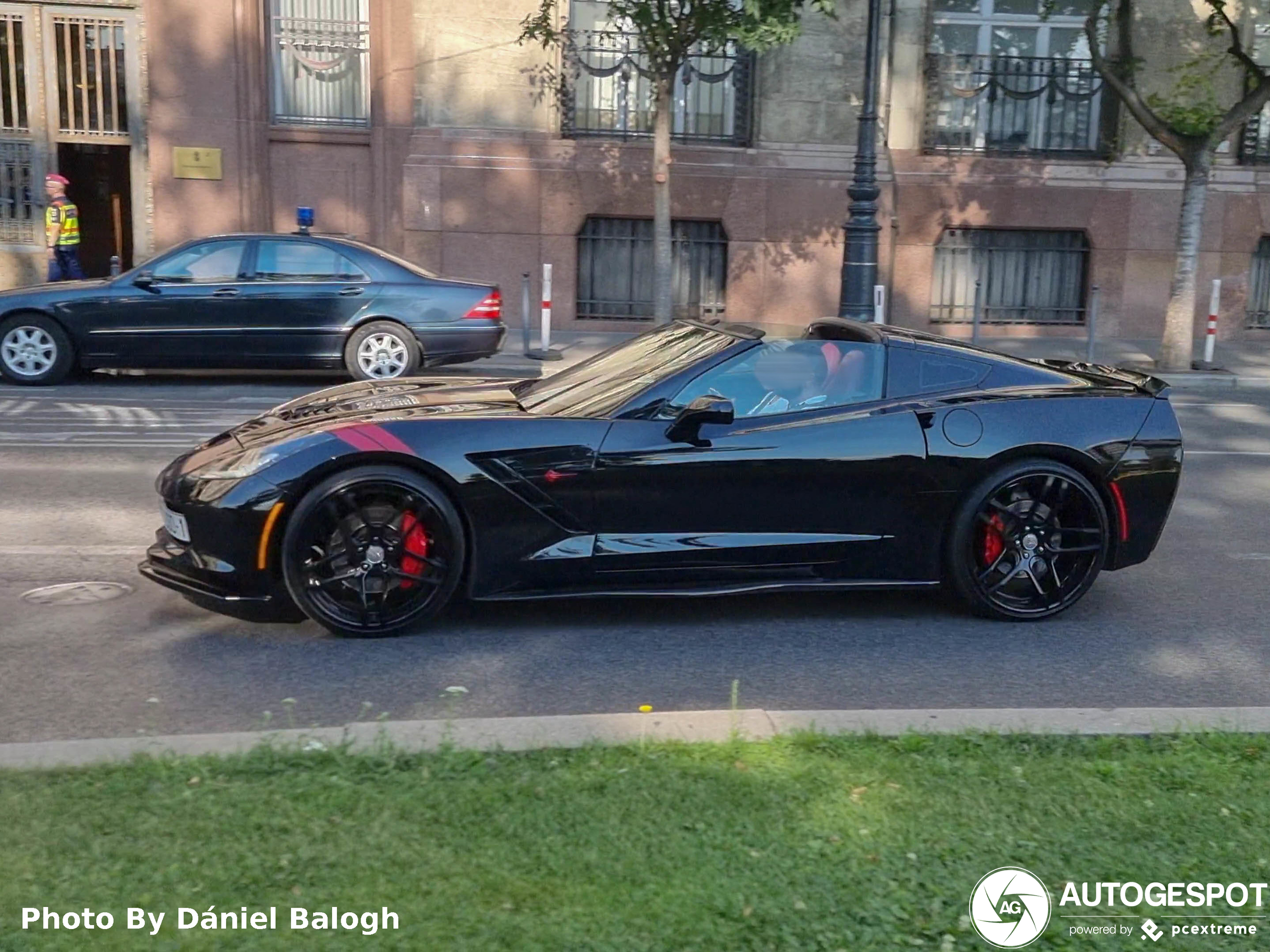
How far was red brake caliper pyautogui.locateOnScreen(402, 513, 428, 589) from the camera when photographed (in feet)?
19.5

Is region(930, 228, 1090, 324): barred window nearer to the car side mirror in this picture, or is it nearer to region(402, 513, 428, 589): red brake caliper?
the car side mirror

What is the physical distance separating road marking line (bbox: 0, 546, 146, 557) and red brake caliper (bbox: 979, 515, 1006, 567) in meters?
4.26

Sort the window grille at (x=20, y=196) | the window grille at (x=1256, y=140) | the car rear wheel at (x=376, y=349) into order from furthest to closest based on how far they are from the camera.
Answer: the window grille at (x=1256, y=140) < the window grille at (x=20, y=196) < the car rear wheel at (x=376, y=349)

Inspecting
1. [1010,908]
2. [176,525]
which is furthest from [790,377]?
[1010,908]

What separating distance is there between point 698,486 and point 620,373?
0.87 meters

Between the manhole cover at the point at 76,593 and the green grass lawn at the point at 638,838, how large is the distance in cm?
253

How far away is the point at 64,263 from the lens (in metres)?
18.6

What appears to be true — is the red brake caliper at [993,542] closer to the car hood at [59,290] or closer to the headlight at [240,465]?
the headlight at [240,465]

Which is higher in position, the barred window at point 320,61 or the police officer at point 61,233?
the barred window at point 320,61

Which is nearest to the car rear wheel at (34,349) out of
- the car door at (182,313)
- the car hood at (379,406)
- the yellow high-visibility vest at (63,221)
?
the car door at (182,313)

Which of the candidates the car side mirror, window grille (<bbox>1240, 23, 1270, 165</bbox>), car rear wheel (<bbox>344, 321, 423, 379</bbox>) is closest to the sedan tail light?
car rear wheel (<bbox>344, 321, 423, 379</bbox>)

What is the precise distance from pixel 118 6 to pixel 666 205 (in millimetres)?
8722

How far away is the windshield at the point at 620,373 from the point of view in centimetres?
631

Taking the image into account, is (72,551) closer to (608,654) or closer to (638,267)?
(608,654)
